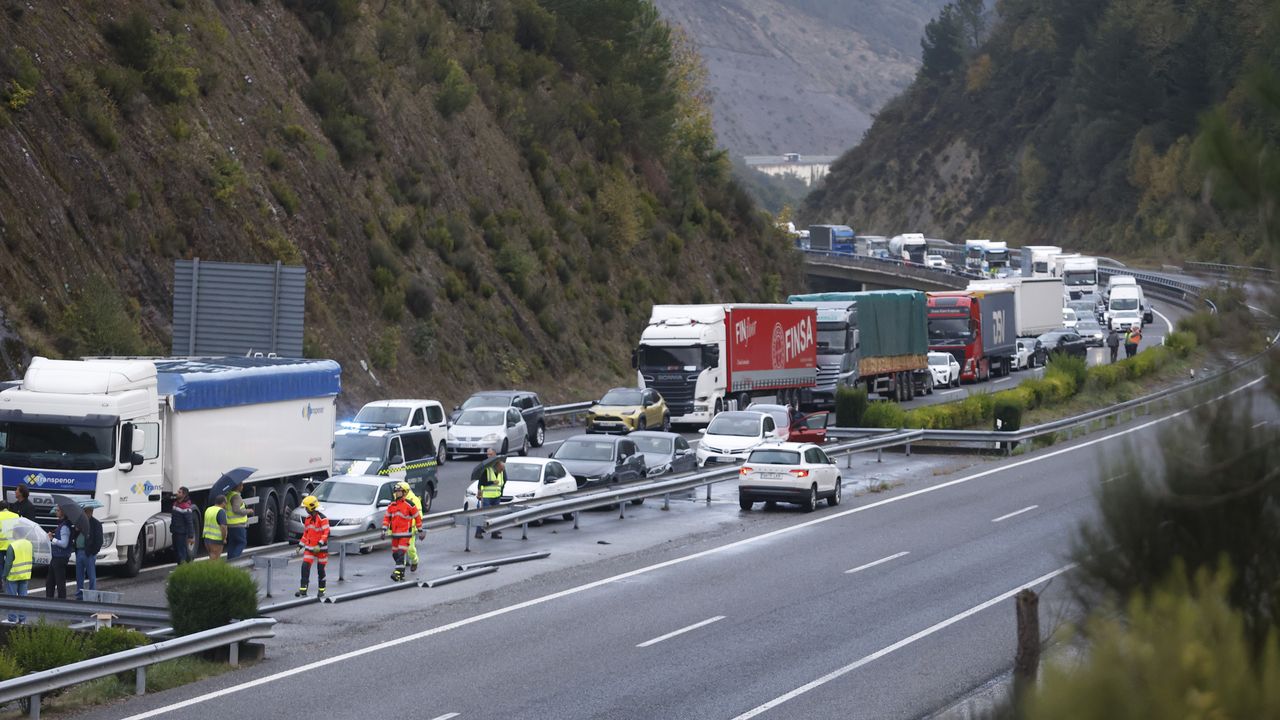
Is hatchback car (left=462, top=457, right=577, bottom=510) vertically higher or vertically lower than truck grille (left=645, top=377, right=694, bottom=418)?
lower

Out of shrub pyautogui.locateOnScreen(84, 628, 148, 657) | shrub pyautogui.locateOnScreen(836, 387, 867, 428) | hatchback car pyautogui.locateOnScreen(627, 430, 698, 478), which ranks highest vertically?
shrub pyautogui.locateOnScreen(836, 387, 867, 428)

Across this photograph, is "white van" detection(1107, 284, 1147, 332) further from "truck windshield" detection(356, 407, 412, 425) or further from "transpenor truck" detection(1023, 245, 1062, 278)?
"truck windshield" detection(356, 407, 412, 425)

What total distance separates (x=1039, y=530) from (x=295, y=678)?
16.5 meters

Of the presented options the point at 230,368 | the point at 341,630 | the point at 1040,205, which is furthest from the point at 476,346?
the point at 1040,205

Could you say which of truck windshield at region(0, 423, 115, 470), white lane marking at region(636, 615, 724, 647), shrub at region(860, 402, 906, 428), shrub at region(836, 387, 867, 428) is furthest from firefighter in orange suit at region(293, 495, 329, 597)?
shrub at region(836, 387, 867, 428)

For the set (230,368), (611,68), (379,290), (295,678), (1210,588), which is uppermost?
(611,68)

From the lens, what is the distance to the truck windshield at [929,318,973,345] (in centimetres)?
6275

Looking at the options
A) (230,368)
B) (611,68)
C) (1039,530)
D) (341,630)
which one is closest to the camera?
(341,630)

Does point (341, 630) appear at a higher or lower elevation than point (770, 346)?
lower

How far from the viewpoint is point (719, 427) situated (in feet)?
125

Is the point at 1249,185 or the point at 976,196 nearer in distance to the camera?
the point at 1249,185

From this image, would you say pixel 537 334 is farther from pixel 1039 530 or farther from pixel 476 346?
pixel 1039 530

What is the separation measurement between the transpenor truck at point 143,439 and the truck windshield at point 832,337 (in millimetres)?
28960

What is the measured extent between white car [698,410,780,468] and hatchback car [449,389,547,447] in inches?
223
